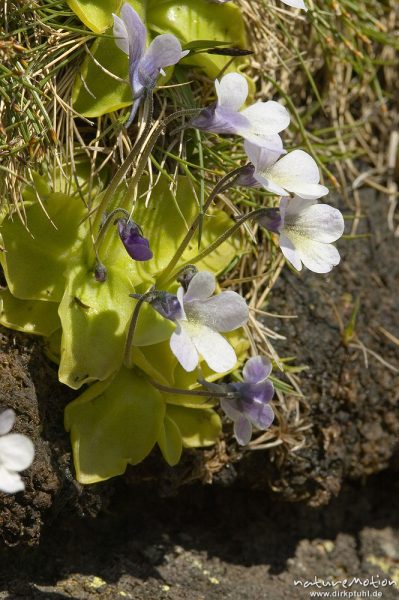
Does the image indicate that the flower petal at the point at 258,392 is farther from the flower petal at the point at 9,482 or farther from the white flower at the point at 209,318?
Answer: the flower petal at the point at 9,482

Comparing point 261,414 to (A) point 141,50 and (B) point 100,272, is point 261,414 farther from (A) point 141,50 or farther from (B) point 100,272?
(A) point 141,50

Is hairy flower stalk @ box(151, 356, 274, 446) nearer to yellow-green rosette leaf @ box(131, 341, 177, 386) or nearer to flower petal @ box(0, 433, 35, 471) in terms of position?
yellow-green rosette leaf @ box(131, 341, 177, 386)

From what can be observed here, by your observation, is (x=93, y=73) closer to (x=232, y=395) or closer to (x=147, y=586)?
(x=232, y=395)

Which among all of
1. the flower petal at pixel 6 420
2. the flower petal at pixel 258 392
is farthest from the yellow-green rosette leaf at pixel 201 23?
the flower petal at pixel 6 420

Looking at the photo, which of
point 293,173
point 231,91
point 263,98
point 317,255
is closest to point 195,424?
point 317,255

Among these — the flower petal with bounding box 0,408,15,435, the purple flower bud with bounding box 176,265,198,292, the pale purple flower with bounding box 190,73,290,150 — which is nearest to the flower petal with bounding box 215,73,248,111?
the pale purple flower with bounding box 190,73,290,150
